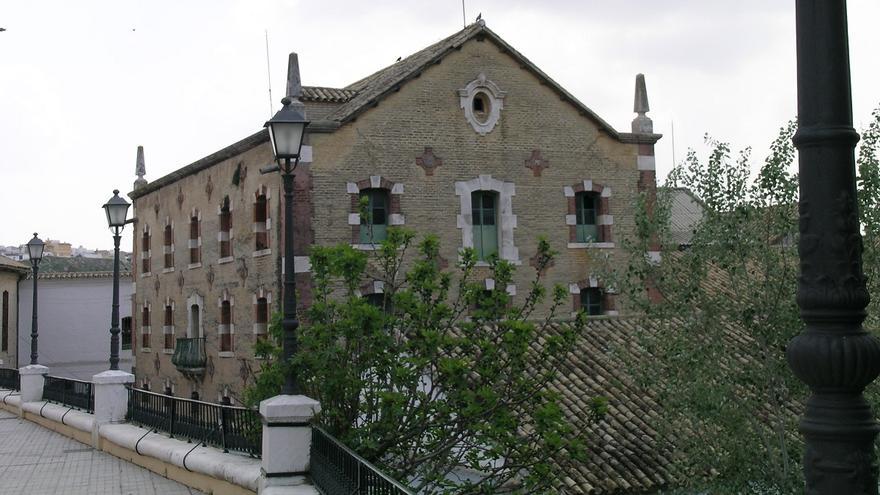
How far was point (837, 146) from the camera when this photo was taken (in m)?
3.76

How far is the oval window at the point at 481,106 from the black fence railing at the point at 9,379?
14.4m

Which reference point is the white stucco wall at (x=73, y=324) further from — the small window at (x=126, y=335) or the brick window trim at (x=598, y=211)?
the brick window trim at (x=598, y=211)

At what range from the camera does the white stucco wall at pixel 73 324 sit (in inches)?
1902

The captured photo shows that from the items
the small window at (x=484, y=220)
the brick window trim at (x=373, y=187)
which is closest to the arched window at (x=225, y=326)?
the brick window trim at (x=373, y=187)

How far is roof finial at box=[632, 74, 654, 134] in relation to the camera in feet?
89.5

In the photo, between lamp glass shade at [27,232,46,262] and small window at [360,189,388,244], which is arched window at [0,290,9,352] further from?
small window at [360,189,388,244]

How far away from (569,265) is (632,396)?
8.28 metres

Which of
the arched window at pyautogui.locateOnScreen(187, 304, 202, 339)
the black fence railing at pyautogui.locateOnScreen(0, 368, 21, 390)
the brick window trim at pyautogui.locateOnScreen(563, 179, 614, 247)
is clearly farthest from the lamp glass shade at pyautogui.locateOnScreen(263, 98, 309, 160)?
the arched window at pyautogui.locateOnScreen(187, 304, 202, 339)

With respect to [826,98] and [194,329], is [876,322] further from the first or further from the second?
A: [194,329]

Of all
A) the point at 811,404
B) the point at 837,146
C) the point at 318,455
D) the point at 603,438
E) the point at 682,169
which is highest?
the point at 682,169

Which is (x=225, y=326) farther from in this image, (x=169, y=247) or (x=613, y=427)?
(x=613, y=427)

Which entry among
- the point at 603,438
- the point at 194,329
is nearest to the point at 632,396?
the point at 603,438

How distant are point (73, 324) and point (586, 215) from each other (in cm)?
3206

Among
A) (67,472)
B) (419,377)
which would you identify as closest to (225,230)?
(67,472)
